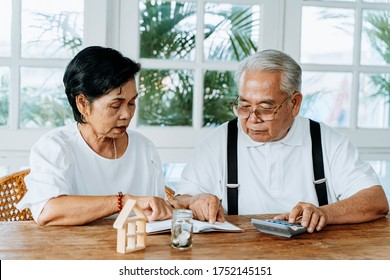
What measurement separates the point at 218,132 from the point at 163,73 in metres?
1.00

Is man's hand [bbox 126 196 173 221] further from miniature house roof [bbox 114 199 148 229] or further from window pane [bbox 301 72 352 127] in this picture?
window pane [bbox 301 72 352 127]

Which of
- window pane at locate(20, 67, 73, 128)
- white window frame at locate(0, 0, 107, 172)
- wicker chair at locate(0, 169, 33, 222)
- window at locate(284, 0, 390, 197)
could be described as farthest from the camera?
window at locate(284, 0, 390, 197)

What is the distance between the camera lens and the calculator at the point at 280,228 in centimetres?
206

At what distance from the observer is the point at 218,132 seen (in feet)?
8.99

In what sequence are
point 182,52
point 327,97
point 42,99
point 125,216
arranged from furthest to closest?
point 327,97, point 182,52, point 42,99, point 125,216

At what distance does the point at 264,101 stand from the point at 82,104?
2.35ft

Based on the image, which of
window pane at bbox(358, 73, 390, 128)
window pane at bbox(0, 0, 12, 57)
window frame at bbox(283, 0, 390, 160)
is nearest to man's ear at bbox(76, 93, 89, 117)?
window pane at bbox(0, 0, 12, 57)

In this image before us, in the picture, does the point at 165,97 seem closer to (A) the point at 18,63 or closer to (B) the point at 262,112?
(A) the point at 18,63

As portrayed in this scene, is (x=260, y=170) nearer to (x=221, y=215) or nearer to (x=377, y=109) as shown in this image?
(x=221, y=215)

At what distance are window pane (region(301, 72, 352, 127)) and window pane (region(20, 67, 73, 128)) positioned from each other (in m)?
1.44

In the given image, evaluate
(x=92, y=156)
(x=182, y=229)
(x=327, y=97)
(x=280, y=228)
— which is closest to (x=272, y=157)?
Answer: (x=280, y=228)

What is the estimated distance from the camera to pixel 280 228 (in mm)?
2066

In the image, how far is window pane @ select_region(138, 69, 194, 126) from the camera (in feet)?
12.0

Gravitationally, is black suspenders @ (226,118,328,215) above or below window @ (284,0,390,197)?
below
